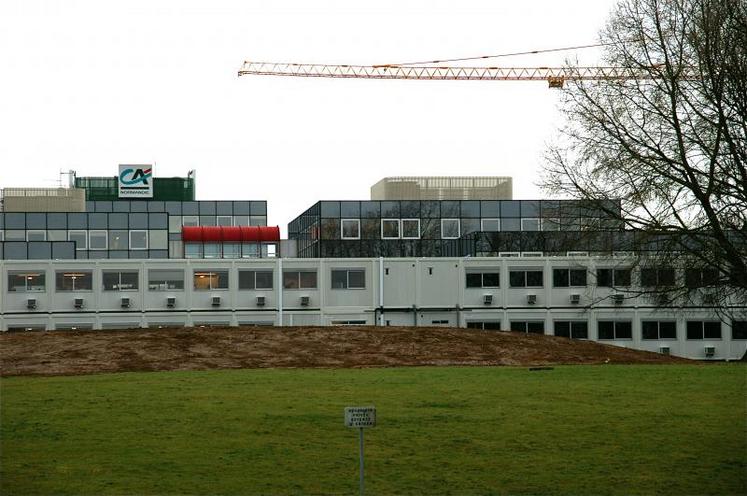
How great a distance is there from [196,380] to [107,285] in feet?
142

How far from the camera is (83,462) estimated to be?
21.1 meters

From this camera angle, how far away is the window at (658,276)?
37.6 metres

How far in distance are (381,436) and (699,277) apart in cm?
1658

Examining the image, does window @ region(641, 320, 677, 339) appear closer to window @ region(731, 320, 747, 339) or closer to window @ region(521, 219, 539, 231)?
window @ region(731, 320, 747, 339)

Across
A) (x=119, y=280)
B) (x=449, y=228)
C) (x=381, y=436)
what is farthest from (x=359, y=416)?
(x=449, y=228)

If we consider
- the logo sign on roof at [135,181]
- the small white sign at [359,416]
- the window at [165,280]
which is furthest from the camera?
the logo sign on roof at [135,181]

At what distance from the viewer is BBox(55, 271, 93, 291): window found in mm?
77000

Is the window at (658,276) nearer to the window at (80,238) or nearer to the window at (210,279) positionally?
the window at (210,279)

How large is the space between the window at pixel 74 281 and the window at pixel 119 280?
102cm

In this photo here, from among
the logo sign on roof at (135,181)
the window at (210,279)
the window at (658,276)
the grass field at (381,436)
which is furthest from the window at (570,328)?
the logo sign on roof at (135,181)

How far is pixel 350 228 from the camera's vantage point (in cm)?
11238

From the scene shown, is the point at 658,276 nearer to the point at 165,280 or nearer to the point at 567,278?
the point at 567,278

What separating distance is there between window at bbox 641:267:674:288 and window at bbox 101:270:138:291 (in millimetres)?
45386

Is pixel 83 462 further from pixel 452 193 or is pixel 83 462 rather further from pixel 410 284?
pixel 452 193
